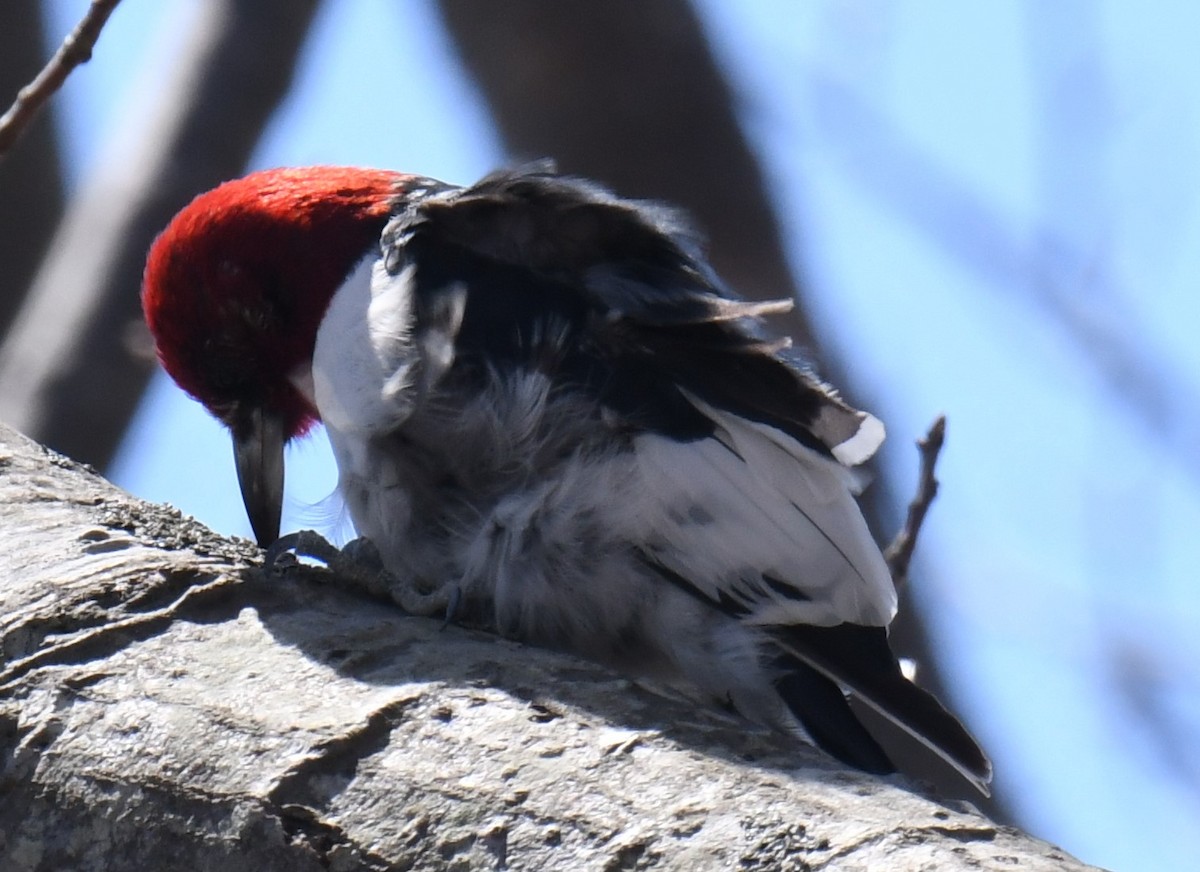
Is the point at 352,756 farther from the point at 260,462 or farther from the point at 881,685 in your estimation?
the point at 260,462

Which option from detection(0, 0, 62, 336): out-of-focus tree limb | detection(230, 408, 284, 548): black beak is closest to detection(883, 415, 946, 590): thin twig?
detection(230, 408, 284, 548): black beak

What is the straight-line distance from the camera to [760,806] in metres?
1.27

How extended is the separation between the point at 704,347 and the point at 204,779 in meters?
1.03

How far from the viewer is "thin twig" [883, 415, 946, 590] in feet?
8.02

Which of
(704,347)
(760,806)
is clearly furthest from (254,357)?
(760,806)

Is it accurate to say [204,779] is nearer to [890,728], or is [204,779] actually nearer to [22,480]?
[22,480]

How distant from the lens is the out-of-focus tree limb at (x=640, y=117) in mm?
3561

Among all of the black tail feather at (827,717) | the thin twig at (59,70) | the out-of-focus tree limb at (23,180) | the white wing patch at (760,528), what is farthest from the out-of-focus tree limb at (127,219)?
the black tail feather at (827,717)

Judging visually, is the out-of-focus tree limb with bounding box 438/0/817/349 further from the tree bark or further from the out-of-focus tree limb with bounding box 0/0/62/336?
the tree bark

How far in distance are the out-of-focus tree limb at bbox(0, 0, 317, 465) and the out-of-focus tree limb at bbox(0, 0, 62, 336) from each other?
0.12 meters

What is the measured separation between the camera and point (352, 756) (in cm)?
139

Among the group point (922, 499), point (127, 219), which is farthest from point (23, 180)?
point (922, 499)

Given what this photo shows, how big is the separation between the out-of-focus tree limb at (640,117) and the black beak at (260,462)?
1.10 m

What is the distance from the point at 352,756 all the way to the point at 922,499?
4.32ft
